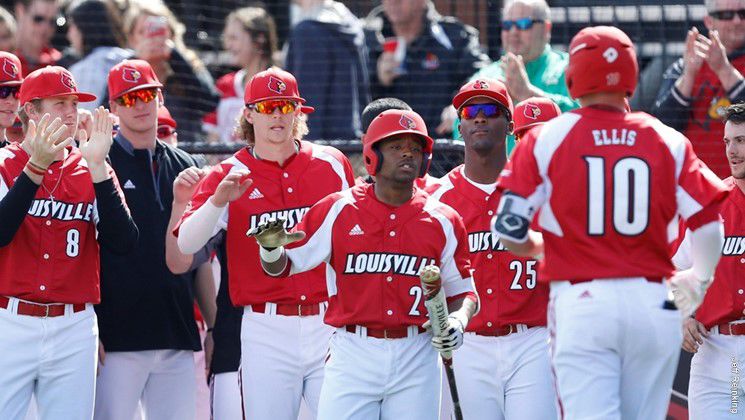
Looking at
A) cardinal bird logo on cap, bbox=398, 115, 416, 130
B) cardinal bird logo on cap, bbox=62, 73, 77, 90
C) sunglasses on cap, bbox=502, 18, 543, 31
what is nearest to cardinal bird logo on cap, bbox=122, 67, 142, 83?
cardinal bird logo on cap, bbox=62, 73, 77, 90

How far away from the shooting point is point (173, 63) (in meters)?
9.55

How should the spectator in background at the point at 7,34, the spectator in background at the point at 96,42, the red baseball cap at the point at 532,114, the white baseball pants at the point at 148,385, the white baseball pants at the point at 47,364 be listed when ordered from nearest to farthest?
the white baseball pants at the point at 47,364, the red baseball cap at the point at 532,114, the white baseball pants at the point at 148,385, the spectator in background at the point at 96,42, the spectator in background at the point at 7,34

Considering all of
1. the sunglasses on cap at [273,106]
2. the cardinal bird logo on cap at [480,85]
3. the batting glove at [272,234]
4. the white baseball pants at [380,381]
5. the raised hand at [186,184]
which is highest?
the cardinal bird logo on cap at [480,85]

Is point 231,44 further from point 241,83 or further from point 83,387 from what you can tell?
point 83,387

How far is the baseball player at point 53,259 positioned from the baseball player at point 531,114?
1815 millimetres

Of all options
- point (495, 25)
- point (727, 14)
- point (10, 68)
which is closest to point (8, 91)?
point (10, 68)

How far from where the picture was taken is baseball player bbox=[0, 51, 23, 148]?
686 cm

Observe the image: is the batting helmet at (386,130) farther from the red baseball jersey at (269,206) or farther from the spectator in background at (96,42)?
the spectator in background at (96,42)

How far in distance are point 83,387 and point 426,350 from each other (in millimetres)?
1609

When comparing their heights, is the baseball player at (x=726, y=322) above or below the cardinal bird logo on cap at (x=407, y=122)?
below

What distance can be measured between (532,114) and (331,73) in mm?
2861

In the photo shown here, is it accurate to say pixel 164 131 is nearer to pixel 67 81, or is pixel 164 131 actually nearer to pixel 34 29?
pixel 67 81

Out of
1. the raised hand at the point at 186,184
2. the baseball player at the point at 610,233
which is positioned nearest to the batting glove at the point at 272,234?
the baseball player at the point at 610,233

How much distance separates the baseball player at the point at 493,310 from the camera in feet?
20.0
